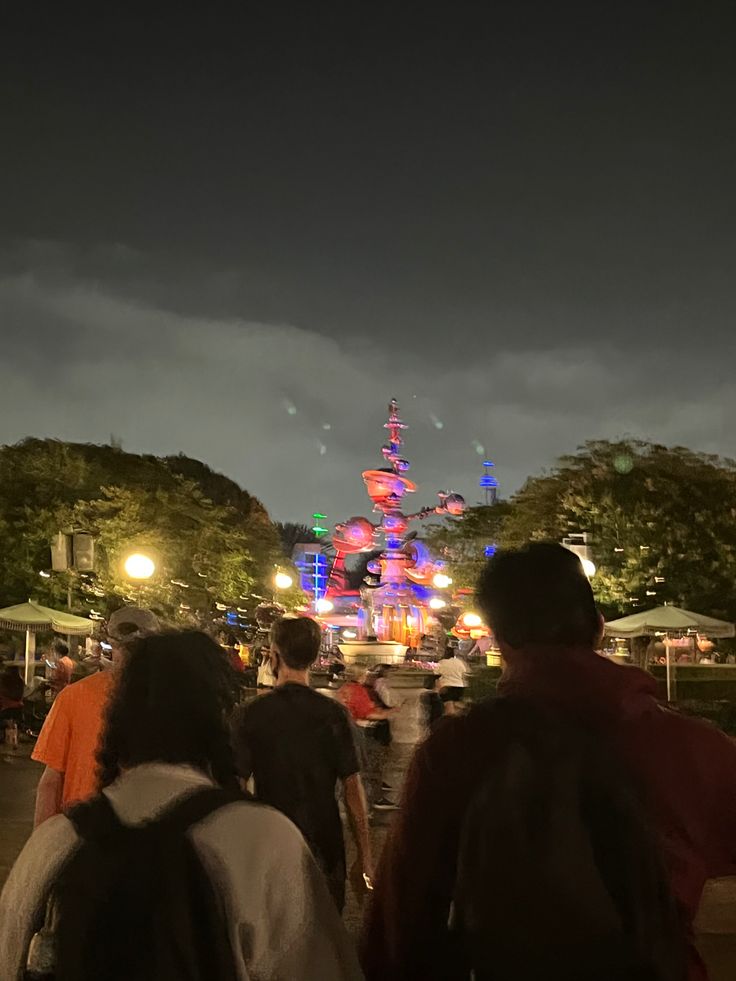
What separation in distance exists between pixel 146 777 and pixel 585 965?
2.78 ft

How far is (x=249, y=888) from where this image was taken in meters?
1.77

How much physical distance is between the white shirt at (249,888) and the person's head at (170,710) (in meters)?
0.08

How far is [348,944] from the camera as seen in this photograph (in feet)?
6.07

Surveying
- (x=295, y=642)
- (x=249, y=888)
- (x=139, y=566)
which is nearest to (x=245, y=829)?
(x=249, y=888)

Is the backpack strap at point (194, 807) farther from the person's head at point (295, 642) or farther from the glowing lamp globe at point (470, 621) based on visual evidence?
the glowing lamp globe at point (470, 621)

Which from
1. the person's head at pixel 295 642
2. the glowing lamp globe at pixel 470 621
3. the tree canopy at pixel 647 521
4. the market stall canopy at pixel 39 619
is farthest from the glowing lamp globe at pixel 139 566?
the glowing lamp globe at pixel 470 621

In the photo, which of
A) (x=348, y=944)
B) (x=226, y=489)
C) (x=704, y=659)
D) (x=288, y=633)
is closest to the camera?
(x=348, y=944)

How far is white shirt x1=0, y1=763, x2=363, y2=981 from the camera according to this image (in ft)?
5.80

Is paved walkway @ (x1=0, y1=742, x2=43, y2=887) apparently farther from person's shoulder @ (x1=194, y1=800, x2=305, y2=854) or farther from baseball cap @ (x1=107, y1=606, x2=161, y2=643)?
person's shoulder @ (x1=194, y1=800, x2=305, y2=854)

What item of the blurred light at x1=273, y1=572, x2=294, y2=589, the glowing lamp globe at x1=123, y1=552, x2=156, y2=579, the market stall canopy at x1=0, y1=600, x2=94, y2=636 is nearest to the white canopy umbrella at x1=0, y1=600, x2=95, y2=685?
the market stall canopy at x1=0, y1=600, x2=94, y2=636

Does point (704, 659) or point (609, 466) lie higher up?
point (609, 466)

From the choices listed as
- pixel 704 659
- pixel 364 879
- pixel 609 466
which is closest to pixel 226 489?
pixel 704 659

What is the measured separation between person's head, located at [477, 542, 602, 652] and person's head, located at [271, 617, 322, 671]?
7.96 feet

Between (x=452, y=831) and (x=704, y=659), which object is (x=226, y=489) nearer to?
(x=704, y=659)
